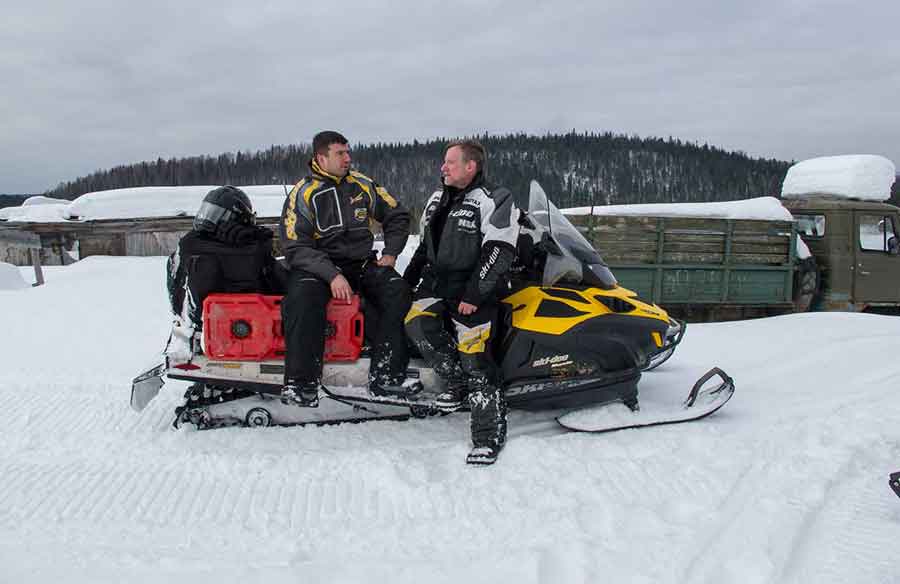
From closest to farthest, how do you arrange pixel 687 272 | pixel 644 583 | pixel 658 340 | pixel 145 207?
pixel 644 583 < pixel 658 340 < pixel 687 272 < pixel 145 207

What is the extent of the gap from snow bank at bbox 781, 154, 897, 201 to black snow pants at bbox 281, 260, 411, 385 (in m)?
8.03

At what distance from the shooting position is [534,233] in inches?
164

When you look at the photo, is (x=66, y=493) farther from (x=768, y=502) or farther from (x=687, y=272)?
(x=687, y=272)

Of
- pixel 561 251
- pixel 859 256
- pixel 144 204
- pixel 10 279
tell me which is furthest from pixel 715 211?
pixel 144 204

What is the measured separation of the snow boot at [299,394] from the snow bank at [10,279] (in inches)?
358

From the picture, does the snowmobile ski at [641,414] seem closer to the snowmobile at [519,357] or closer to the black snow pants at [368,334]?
the snowmobile at [519,357]

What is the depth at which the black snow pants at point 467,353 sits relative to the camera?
12.2ft

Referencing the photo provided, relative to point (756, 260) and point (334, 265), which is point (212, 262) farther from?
point (756, 260)

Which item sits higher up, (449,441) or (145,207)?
(145,207)

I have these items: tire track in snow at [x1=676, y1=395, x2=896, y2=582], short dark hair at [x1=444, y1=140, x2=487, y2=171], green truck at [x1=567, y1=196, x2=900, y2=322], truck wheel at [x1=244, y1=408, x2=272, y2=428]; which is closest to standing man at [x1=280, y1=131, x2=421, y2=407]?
truck wheel at [x1=244, y1=408, x2=272, y2=428]

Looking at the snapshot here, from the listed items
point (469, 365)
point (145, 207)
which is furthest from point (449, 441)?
point (145, 207)

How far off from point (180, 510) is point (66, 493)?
61 centimetres

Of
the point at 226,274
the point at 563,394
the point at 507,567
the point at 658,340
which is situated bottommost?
the point at 507,567

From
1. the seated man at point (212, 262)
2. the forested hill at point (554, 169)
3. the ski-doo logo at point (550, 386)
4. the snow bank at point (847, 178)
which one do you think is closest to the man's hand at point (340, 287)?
the seated man at point (212, 262)
